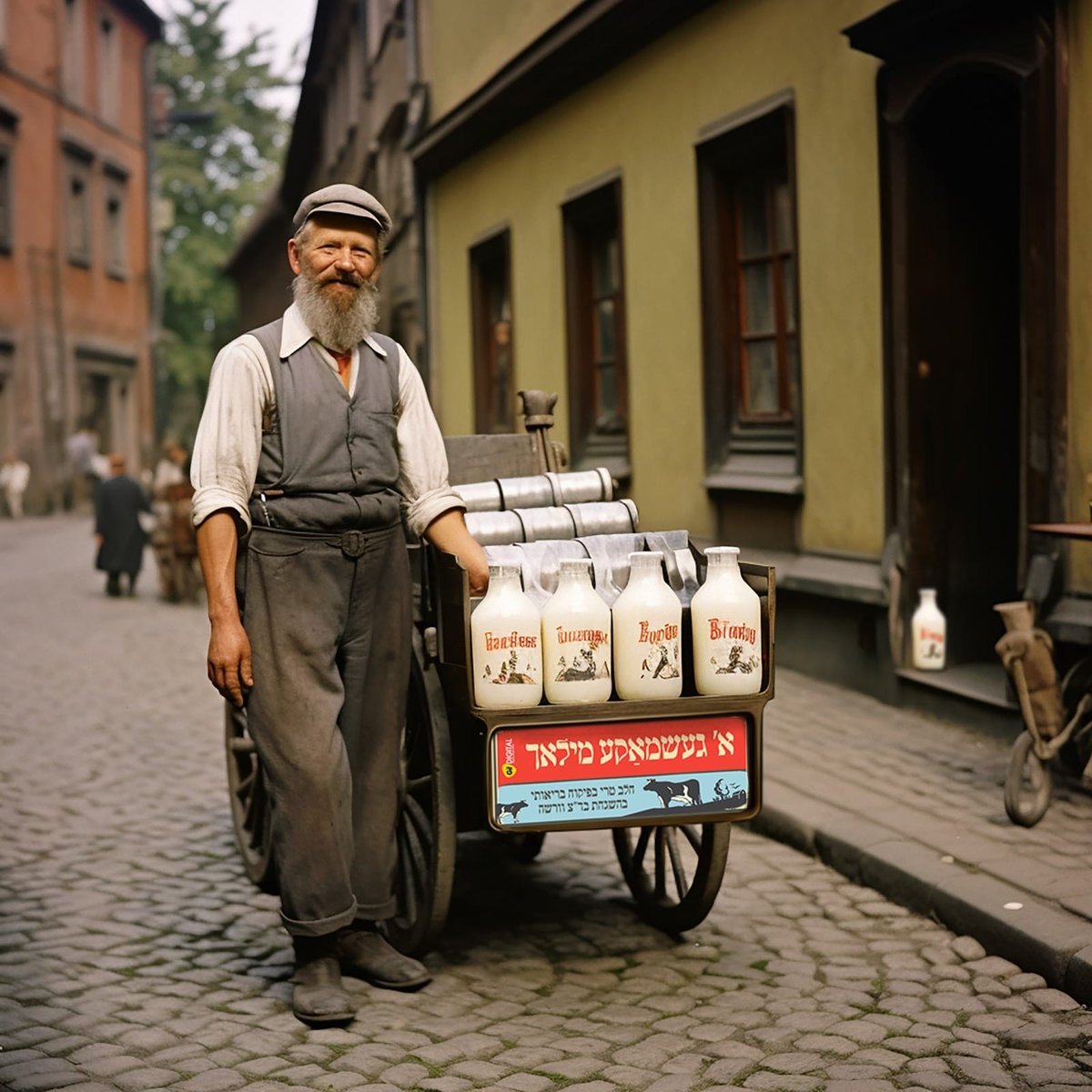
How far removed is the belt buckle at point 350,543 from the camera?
442 centimetres

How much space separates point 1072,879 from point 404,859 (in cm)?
198

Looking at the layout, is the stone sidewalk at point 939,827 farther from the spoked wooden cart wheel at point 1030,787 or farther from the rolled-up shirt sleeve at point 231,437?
the rolled-up shirt sleeve at point 231,437

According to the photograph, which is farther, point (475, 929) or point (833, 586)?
point (833, 586)

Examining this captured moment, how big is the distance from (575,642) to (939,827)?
222 cm

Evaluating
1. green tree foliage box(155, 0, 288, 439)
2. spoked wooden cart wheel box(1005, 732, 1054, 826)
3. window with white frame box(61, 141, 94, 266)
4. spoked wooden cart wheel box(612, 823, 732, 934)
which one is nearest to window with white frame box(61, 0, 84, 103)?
window with white frame box(61, 141, 94, 266)

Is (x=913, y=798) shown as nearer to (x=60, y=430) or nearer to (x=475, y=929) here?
(x=475, y=929)

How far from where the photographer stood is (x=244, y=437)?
4.32 m

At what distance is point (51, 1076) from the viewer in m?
3.83

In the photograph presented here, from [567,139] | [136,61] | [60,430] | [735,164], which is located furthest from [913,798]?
[136,61]

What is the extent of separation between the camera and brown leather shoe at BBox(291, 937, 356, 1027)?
13.8 feet

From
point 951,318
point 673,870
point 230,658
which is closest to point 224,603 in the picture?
point 230,658

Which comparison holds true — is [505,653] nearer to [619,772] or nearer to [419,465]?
[619,772]

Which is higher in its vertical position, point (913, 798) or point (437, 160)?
point (437, 160)

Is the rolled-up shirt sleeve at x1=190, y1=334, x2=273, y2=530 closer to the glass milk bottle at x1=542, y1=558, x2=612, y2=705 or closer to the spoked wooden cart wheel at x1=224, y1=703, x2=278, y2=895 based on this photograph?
the glass milk bottle at x1=542, y1=558, x2=612, y2=705
